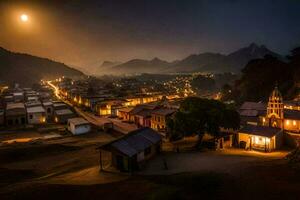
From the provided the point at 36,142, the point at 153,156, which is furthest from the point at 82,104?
the point at 153,156

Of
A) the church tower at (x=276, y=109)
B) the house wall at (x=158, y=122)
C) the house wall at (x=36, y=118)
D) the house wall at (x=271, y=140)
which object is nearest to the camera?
the house wall at (x=271, y=140)

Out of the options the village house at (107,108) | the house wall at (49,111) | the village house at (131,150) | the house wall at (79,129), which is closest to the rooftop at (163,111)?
the house wall at (79,129)

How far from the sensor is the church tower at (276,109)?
4481 cm

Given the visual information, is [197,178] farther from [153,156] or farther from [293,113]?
[293,113]

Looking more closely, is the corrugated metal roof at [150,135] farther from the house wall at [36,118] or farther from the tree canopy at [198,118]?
the house wall at [36,118]

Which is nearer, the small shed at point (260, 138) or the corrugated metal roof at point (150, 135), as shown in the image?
the corrugated metal roof at point (150, 135)

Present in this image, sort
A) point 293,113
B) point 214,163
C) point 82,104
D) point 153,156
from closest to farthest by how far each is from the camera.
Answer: point 214,163
point 153,156
point 293,113
point 82,104

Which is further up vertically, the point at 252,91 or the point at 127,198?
the point at 252,91

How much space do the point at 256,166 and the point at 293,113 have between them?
27961 mm

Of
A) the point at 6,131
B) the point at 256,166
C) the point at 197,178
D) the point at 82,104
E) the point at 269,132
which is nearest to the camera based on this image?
the point at 197,178

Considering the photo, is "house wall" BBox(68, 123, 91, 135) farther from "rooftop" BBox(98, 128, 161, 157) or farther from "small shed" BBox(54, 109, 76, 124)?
"rooftop" BBox(98, 128, 161, 157)

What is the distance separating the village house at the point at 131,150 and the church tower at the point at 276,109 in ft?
79.6

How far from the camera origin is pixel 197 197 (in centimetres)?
1788

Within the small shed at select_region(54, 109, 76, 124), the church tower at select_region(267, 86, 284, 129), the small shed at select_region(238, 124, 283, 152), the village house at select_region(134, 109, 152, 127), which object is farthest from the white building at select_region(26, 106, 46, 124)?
the church tower at select_region(267, 86, 284, 129)
